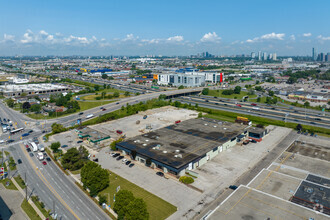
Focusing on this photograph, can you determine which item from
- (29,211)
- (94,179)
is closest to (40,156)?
(29,211)

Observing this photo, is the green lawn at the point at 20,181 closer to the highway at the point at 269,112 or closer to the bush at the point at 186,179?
the bush at the point at 186,179

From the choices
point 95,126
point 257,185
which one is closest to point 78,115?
point 95,126

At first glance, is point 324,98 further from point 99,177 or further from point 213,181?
point 99,177

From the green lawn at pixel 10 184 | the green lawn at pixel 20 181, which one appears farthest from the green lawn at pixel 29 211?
the green lawn at pixel 10 184

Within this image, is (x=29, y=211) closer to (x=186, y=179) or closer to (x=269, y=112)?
(x=186, y=179)

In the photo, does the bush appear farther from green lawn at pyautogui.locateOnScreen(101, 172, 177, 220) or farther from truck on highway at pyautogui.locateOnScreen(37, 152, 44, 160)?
truck on highway at pyautogui.locateOnScreen(37, 152, 44, 160)
